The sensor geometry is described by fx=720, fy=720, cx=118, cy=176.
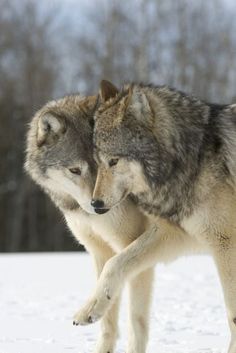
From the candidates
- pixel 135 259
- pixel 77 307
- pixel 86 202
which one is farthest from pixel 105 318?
pixel 77 307

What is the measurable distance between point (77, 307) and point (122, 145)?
154 inches

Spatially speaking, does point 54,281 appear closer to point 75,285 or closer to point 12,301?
point 75,285

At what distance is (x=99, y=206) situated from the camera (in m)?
4.97

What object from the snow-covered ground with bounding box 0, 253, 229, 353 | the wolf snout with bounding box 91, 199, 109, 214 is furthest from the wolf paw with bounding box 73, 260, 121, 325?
the snow-covered ground with bounding box 0, 253, 229, 353

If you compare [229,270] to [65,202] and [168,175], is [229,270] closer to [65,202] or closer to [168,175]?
[168,175]

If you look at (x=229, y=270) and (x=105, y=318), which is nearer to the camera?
(x=229, y=270)

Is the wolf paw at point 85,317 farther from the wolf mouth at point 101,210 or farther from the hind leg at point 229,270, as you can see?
the hind leg at point 229,270

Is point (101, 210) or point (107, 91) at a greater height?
point (107, 91)

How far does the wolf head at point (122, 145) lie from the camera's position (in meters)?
5.01

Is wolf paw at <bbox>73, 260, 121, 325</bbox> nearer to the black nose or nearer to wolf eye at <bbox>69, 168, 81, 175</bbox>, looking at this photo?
the black nose

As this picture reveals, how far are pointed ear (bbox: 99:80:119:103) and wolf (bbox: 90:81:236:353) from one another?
84mm

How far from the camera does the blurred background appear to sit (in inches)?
1009

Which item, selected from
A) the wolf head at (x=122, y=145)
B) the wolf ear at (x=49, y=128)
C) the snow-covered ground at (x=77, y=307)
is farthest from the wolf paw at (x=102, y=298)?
the wolf ear at (x=49, y=128)

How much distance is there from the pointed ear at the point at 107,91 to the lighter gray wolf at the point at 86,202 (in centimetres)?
19
